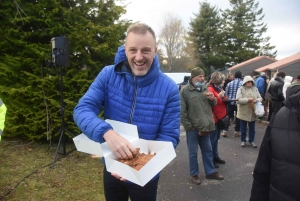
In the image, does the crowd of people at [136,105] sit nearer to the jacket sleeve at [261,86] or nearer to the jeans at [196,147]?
the jeans at [196,147]

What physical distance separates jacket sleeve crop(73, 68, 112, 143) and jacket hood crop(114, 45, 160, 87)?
12 cm

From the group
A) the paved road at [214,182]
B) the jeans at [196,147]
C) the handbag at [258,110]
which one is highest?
the handbag at [258,110]

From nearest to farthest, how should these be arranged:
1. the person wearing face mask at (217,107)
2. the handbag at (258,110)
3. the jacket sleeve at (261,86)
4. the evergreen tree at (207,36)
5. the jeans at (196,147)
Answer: the jeans at (196,147), the person wearing face mask at (217,107), the handbag at (258,110), the jacket sleeve at (261,86), the evergreen tree at (207,36)

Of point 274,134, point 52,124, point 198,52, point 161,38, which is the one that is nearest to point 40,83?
point 52,124

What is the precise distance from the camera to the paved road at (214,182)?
3900mm

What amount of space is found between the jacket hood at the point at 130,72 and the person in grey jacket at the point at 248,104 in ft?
16.5

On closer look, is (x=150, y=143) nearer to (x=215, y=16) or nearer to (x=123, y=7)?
(x=123, y=7)

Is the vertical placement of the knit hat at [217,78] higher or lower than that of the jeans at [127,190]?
higher

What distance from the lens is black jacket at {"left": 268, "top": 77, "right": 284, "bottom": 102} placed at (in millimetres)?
8147

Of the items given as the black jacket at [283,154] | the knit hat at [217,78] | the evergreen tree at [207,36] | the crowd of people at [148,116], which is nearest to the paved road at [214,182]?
the knit hat at [217,78]

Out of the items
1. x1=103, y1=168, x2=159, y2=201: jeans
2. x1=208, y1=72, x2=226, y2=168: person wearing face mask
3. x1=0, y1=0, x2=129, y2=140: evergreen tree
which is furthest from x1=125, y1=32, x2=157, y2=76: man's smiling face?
x1=0, y1=0, x2=129, y2=140: evergreen tree

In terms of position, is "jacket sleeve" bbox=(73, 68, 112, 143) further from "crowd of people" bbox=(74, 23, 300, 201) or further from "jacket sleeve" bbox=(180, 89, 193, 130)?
"jacket sleeve" bbox=(180, 89, 193, 130)

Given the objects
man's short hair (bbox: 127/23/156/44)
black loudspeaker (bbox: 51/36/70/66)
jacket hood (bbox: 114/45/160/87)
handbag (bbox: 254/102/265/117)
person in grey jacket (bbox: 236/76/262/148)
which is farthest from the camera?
person in grey jacket (bbox: 236/76/262/148)

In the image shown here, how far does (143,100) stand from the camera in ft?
5.98
